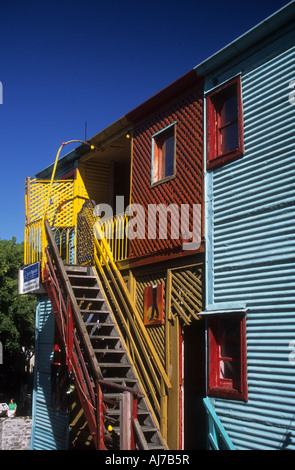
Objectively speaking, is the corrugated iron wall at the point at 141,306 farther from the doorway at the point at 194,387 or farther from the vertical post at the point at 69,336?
the vertical post at the point at 69,336

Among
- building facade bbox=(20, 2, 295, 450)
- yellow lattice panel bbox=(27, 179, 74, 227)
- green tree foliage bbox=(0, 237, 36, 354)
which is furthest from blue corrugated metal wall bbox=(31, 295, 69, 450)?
Result: green tree foliage bbox=(0, 237, 36, 354)

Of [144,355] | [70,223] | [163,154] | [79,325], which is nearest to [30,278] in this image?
[70,223]

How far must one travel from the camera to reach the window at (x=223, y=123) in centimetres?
852

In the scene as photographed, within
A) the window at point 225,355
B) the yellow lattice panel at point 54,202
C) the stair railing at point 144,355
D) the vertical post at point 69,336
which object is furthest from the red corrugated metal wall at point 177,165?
the yellow lattice panel at point 54,202

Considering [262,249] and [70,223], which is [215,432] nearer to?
[262,249]

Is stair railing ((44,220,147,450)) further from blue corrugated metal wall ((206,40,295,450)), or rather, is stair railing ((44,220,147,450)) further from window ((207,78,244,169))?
window ((207,78,244,169))

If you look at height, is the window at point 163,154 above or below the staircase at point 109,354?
above

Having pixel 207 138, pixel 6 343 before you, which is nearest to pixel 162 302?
pixel 207 138

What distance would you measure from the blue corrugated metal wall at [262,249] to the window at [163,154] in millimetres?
1905

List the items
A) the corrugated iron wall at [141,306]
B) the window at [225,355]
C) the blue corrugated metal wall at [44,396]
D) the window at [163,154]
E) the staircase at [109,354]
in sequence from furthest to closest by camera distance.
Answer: the blue corrugated metal wall at [44,396] < the window at [163,154] < the corrugated iron wall at [141,306] < the staircase at [109,354] < the window at [225,355]

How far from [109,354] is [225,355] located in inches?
112

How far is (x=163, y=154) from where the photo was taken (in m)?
10.5

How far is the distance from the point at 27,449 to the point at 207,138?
1064cm

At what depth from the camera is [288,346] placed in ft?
22.0
